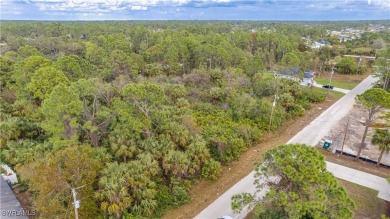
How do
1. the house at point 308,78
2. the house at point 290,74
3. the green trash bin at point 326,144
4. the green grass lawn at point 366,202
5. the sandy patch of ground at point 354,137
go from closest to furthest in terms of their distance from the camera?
the green grass lawn at point 366,202, the sandy patch of ground at point 354,137, the green trash bin at point 326,144, the house at point 290,74, the house at point 308,78

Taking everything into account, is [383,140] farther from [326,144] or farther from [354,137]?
[354,137]

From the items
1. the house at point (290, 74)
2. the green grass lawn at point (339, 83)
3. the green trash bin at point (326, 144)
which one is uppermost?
the house at point (290, 74)

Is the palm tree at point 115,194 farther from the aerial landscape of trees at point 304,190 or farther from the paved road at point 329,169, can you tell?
the aerial landscape of trees at point 304,190

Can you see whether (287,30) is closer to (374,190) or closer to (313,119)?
(313,119)

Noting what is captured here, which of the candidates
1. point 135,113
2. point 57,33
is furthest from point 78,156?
point 57,33

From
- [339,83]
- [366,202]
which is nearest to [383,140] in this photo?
[366,202]

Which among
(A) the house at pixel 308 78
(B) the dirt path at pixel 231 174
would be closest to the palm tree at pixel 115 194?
(B) the dirt path at pixel 231 174

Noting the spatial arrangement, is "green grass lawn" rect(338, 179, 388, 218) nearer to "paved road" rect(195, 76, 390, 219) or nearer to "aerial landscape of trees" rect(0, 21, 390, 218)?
"paved road" rect(195, 76, 390, 219)
